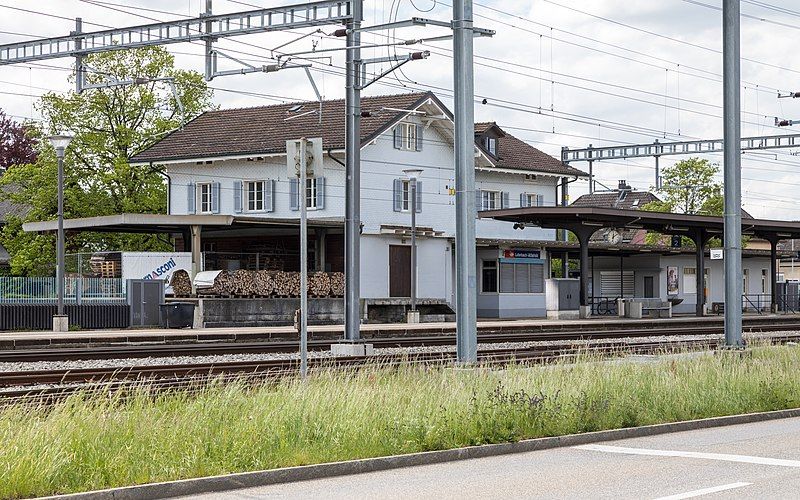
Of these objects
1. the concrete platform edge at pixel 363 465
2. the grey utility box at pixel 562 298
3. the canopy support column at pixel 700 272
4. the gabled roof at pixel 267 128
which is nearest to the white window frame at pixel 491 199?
the grey utility box at pixel 562 298

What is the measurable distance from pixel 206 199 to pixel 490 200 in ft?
45.1

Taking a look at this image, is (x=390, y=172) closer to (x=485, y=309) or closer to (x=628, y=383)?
(x=485, y=309)

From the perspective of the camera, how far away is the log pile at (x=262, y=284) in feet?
138

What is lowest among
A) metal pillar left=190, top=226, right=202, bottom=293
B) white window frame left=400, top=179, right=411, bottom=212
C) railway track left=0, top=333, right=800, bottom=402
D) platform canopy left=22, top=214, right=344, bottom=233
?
railway track left=0, top=333, right=800, bottom=402

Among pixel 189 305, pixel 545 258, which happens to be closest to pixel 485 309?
pixel 545 258

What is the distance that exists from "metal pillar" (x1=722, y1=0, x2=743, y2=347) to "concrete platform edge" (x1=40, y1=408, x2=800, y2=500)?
7.60 meters

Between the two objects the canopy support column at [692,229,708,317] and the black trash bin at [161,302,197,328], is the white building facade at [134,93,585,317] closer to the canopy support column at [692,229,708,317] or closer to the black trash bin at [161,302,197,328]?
the canopy support column at [692,229,708,317]

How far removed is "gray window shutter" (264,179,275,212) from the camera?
2078 inches

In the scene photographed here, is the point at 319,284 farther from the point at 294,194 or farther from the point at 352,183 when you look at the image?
the point at 352,183

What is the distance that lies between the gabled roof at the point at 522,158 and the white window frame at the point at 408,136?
4.67m

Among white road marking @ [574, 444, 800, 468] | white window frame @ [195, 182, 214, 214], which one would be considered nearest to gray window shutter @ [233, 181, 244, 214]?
white window frame @ [195, 182, 214, 214]

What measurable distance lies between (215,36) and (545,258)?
106 ft

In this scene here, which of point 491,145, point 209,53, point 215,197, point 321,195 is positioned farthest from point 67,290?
point 491,145

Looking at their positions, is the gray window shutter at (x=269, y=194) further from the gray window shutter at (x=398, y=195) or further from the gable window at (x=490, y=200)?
the gable window at (x=490, y=200)
